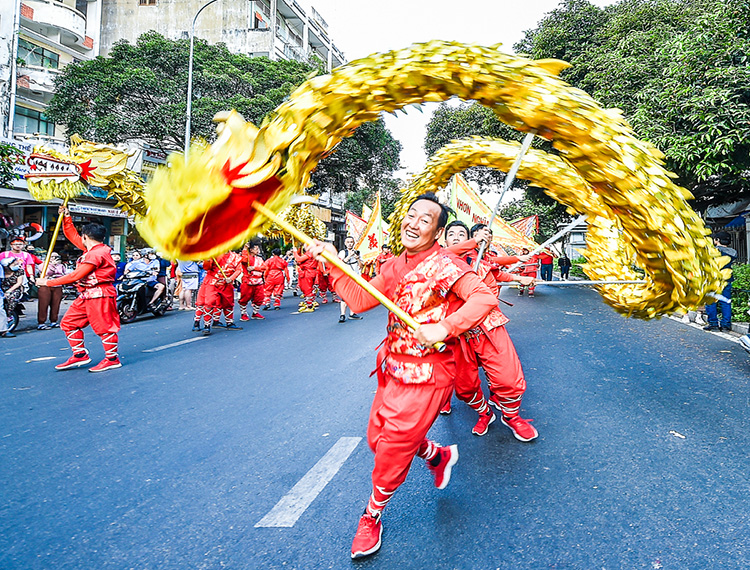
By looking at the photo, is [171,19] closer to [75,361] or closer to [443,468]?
[75,361]

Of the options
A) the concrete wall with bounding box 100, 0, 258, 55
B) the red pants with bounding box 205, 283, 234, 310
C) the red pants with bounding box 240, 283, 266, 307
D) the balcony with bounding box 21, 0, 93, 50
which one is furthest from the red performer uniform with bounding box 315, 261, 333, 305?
the concrete wall with bounding box 100, 0, 258, 55

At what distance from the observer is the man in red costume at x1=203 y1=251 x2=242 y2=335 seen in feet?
28.5

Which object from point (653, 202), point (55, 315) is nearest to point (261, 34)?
point (55, 315)

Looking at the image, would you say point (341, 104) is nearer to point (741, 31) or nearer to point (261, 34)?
point (741, 31)

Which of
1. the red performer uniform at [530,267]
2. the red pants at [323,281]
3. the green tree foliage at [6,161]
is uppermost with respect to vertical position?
the green tree foliage at [6,161]

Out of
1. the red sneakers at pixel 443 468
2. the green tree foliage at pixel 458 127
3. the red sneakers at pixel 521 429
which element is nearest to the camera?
the red sneakers at pixel 443 468

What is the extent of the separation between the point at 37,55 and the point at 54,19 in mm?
1921

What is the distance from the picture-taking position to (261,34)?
30.2 metres

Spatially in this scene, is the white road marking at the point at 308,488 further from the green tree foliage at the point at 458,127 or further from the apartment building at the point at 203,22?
the apartment building at the point at 203,22

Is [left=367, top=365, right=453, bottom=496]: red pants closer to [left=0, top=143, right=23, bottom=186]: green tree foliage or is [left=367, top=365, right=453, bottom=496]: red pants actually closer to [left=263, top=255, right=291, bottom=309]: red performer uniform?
[left=0, top=143, right=23, bottom=186]: green tree foliage

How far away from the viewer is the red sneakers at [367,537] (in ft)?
7.28

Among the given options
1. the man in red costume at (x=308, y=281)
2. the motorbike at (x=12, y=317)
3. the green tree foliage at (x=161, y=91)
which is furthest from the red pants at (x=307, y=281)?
the green tree foliage at (x=161, y=91)

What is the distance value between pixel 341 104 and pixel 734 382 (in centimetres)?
533

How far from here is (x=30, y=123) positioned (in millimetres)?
22797
